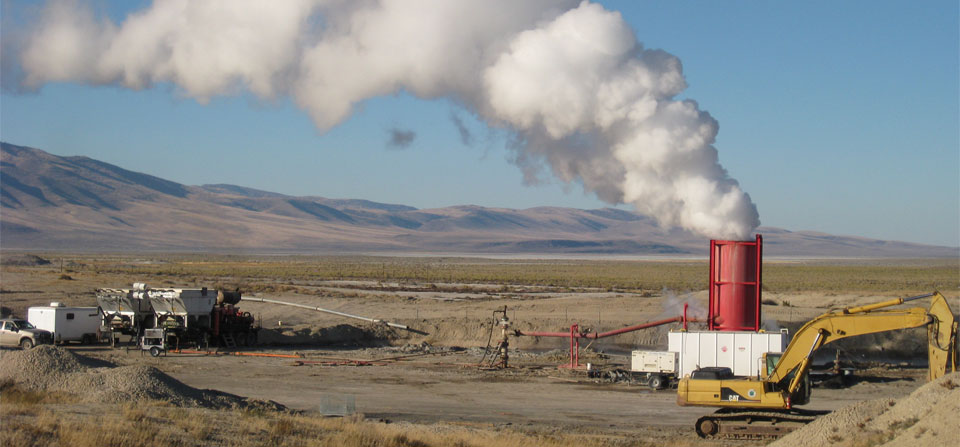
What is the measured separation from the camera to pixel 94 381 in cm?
2312

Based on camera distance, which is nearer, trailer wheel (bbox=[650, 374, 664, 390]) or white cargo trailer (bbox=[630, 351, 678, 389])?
white cargo trailer (bbox=[630, 351, 678, 389])

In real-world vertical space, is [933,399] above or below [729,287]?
below

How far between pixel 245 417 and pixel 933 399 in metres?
14.5

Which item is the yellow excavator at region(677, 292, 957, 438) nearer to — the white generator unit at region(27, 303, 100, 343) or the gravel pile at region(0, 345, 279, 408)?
the gravel pile at region(0, 345, 279, 408)

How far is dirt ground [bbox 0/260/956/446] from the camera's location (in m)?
26.1

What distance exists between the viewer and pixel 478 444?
19.8 metres

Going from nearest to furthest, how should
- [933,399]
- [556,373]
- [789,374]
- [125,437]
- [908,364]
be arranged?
[125,437]
[933,399]
[789,374]
[556,373]
[908,364]

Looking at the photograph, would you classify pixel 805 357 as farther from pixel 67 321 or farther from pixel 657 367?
pixel 67 321

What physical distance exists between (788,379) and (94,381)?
1734 centimetres

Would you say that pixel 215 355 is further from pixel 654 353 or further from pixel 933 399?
pixel 933 399

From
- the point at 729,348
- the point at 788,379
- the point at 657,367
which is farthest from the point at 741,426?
the point at 657,367

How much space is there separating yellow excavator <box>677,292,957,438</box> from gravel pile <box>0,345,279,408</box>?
37.1ft

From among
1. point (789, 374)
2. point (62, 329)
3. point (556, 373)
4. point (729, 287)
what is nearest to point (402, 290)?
point (62, 329)

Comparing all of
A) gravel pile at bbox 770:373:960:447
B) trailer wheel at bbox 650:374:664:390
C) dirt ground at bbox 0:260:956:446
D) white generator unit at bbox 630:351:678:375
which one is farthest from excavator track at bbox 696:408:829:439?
trailer wheel at bbox 650:374:664:390
